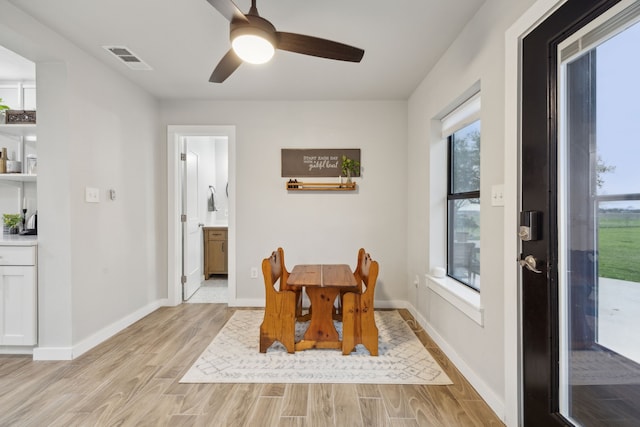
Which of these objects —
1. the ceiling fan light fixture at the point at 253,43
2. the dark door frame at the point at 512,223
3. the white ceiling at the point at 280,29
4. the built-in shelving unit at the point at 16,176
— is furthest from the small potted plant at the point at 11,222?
the dark door frame at the point at 512,223

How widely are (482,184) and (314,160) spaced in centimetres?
202

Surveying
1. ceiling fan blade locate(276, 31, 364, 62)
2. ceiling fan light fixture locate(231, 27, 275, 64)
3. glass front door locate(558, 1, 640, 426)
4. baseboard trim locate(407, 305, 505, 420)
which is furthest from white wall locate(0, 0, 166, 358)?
glass front door locate(558, 1, 640, 426)

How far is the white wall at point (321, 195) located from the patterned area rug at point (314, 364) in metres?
1.03

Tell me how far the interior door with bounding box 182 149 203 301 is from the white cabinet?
1558 millimetres

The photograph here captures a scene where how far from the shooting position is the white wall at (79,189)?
2.25 metres

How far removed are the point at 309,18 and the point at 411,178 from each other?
6.52 feet

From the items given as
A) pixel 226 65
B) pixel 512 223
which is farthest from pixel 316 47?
pixel 512 223

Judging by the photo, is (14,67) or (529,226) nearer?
(529,226)

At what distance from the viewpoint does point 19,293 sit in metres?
2.24

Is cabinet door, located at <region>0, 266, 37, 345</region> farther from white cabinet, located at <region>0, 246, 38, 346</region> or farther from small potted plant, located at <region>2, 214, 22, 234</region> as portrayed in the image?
small potted plant, located at <region>2, 214, 22, 234</region>

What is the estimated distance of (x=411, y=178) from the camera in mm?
3348

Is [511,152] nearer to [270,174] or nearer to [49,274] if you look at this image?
[270,174]

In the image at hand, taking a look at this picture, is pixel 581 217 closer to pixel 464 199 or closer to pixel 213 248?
pixel 464 199

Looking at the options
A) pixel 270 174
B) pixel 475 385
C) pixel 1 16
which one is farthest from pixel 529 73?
pixel 1 16
